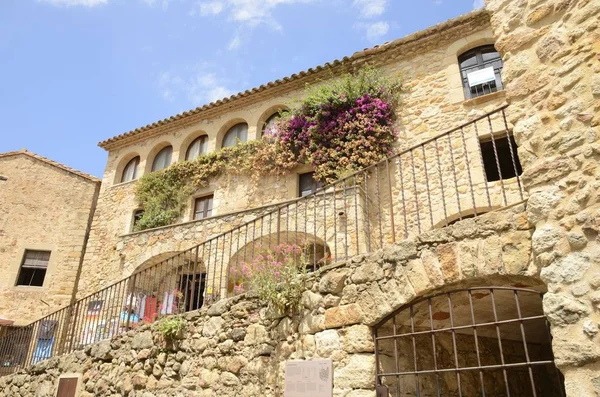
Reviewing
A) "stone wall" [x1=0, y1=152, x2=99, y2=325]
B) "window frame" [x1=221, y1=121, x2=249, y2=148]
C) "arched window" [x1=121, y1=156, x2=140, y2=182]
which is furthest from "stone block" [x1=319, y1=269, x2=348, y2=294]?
"stone wall" [x1=0, y1=152, x2=99, y2=325]

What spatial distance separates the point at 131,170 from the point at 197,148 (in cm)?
278

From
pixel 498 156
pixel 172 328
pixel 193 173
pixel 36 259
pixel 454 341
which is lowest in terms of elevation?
pixel 454 341

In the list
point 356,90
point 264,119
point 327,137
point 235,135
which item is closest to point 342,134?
point 327,137

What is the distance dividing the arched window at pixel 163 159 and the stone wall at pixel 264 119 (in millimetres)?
188

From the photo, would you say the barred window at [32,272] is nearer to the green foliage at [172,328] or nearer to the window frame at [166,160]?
the window frame at [166,160]

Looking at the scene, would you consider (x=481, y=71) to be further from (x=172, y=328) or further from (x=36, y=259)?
(x=36, y=259)

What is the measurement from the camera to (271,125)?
1165 centimetres

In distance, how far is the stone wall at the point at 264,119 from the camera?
9.38m

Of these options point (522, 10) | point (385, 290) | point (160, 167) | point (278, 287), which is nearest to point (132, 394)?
point (278, 287)

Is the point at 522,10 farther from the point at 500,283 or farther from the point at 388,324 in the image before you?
the point at 388,324

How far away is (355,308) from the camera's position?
4199 mm

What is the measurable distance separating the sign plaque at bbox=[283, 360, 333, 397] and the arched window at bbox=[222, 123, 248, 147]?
8437mm

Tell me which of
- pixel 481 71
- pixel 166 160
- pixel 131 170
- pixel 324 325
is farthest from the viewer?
pixel 131 170

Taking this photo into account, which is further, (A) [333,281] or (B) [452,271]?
(A) [333,281]
